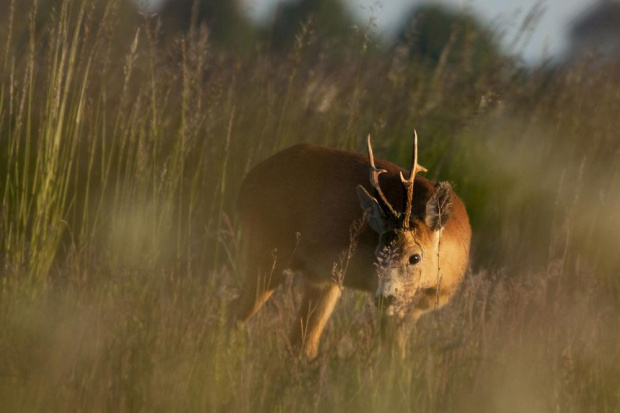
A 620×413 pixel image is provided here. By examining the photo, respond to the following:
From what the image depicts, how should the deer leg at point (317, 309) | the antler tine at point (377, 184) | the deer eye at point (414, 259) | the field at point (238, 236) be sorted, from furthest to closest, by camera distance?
the deer leg at point (317, 309) → the deer eye at point (414, 259) → the antler tine at point (377, 184) → the field at point (238, 236)

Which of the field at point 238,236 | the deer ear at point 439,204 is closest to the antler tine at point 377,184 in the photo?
the deer ear at point 439,204

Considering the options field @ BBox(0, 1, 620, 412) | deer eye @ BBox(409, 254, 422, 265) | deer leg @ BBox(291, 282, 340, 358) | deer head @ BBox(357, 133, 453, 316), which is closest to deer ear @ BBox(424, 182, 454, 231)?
deer head @ BBox(357, 133, 453, 316)

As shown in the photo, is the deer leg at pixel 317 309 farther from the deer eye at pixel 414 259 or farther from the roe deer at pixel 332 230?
the deer eye at pixel 414 259

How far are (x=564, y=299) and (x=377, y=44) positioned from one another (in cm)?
324

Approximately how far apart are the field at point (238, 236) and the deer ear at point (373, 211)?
1.47 feet

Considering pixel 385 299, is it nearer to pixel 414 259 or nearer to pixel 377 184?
pixel 414 259

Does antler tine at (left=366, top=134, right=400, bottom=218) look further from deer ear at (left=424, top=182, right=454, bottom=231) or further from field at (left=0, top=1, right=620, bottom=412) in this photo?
field at (left=0, top=1, right=620, bottom=412)

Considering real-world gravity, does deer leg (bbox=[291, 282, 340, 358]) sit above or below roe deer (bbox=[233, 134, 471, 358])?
below

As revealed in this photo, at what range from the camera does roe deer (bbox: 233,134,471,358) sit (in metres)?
4.66

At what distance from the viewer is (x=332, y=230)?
4996 millimetres

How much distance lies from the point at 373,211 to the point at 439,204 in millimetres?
321

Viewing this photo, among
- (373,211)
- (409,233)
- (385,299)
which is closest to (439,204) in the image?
(409,233)

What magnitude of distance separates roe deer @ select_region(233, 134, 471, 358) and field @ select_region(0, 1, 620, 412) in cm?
16

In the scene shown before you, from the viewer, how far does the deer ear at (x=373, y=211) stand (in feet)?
15.2
